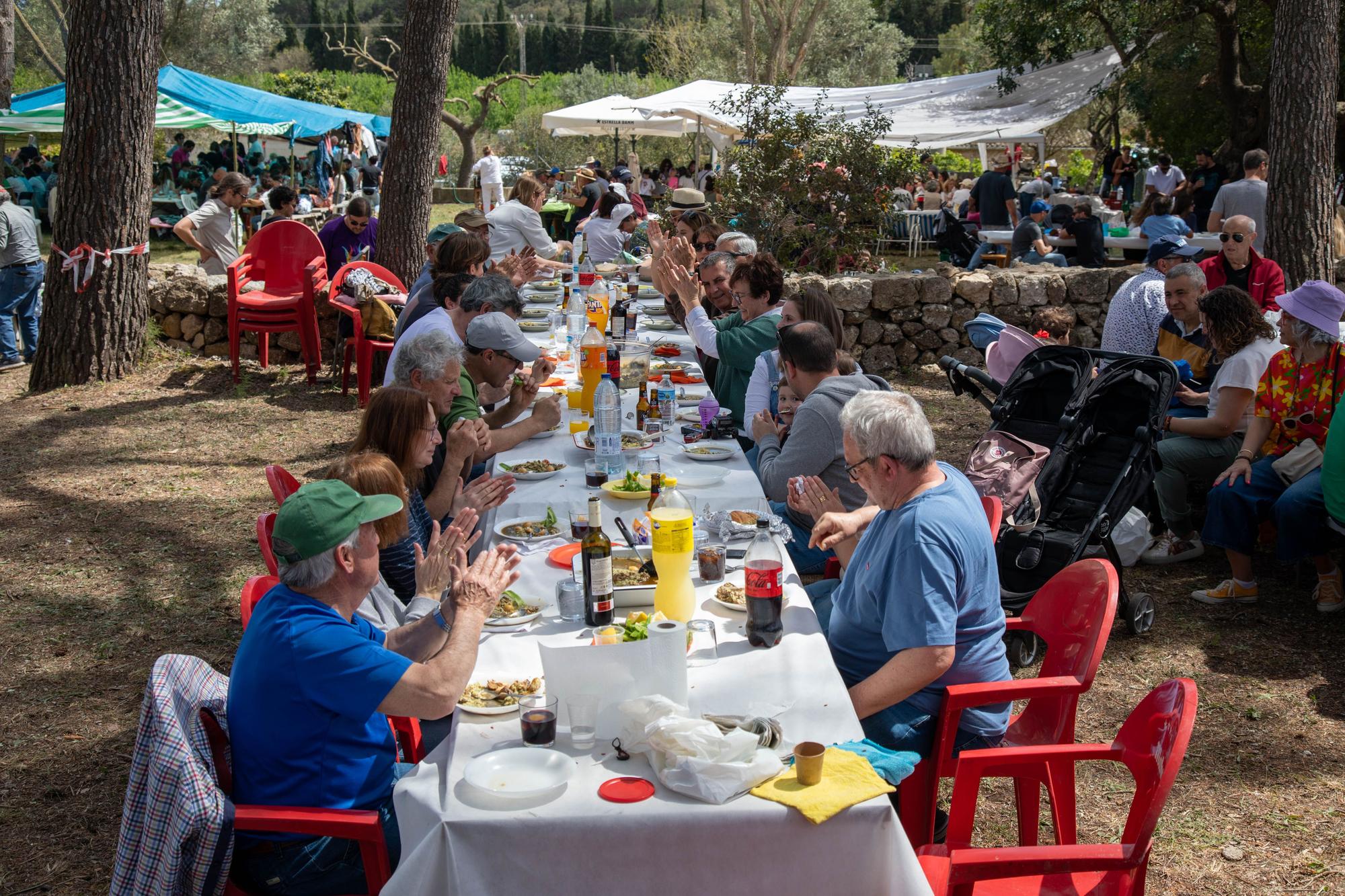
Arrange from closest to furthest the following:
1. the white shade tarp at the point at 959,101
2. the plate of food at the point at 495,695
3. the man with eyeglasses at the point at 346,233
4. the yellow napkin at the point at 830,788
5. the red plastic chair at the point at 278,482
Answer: the yellow napkin at the point at 830,788 < the plate of food at the point at 495,695 < the red plastic chair at the point at 278,482 < the man with eyeglasses at the point at 346,233 < the white shade tarp at the point at 959,101

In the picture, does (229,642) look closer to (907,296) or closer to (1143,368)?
(1143,368)

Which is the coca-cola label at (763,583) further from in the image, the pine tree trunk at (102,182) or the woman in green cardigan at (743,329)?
the pine tree trunk at (102,182)

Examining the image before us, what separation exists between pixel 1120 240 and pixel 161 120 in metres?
15.0

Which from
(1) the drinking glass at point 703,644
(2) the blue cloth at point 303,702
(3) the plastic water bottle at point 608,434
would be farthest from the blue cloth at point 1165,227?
(2) the blue cloth at point 303,702

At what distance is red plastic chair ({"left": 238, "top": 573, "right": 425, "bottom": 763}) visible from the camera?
2.61m

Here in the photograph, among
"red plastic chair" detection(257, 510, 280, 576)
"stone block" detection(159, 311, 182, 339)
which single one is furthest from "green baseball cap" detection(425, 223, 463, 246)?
"red plastic chair" detection(257, 510, 280, 576)

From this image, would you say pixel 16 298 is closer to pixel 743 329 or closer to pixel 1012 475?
pixel 743 329

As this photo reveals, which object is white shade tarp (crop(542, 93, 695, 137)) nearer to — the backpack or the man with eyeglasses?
the man with eyeglasses

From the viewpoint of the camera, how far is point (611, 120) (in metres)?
18.8

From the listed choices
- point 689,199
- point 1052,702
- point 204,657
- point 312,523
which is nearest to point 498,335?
point 204,657

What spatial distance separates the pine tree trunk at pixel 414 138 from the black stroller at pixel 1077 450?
576 cm

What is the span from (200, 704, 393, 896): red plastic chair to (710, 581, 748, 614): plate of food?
1.03 meters

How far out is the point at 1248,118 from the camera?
15562 millimetres

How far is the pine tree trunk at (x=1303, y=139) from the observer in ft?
25.2
